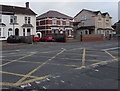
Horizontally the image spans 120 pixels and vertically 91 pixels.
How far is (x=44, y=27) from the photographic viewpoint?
144ft

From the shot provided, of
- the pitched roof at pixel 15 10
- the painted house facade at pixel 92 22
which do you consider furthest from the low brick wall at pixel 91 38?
the pitched roof at pixel 15 10

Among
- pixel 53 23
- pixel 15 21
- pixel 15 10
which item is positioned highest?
pixel 15 10

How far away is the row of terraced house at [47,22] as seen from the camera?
3546cm

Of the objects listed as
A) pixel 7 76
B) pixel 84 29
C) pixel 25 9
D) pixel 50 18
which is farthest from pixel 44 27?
pixel 7 76

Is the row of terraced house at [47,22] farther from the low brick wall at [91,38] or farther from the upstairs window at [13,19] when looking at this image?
the low brick wall at [91,38]

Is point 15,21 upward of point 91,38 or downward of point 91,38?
upward

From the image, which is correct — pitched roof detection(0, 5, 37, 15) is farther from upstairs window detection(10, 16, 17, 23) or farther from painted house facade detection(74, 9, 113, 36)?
painted house facade detection(74, 9, 113, 36)

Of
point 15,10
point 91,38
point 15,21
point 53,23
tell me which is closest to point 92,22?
point 53,23

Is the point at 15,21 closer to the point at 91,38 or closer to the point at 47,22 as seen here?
the point at 47,22

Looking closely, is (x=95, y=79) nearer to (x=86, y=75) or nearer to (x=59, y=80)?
(x=86, y=75)

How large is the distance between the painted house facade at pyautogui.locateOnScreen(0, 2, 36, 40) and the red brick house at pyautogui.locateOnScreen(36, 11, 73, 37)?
4.92 metres

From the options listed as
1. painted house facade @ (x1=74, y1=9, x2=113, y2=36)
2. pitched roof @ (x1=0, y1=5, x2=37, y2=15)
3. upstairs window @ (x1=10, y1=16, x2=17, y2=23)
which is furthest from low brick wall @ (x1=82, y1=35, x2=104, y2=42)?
upstairs window @ (x1=10, y1=16, x2=17, y2=23)

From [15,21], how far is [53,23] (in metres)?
11.6

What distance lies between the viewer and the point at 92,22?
5375 cm
